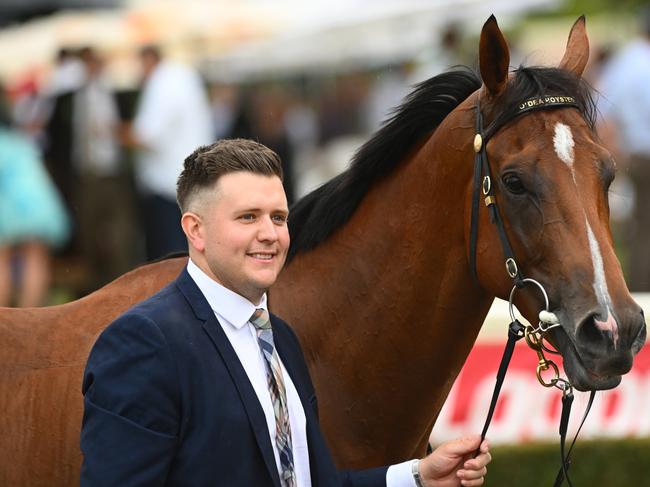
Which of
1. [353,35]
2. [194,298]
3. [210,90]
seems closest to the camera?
[194,298]

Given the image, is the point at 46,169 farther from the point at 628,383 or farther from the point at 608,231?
the point at 608,231

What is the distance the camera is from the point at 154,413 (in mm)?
2443

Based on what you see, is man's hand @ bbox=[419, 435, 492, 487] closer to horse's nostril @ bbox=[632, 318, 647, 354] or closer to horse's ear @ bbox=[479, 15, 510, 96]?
horse's nostril @ bbox=[632, 318, 647, 354]

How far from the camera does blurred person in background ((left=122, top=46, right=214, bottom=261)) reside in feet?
31.2

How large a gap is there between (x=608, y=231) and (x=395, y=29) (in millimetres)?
13140

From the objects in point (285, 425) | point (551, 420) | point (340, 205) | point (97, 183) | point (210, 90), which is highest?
point (210, 90)

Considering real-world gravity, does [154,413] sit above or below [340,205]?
below

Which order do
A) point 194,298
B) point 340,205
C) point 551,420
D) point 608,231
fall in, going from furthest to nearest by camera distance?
point 551,420
point 340,205
point 608,231
point 194,298

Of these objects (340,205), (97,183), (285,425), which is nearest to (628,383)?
(340,205)

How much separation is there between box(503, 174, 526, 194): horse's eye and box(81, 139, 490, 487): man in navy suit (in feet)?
2.50

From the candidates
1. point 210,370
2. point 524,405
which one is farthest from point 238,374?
point 524,405

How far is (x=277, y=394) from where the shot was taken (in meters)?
2.68

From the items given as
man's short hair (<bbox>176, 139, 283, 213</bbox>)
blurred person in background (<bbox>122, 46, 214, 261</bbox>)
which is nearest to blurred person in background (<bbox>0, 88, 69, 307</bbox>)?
blurred person in background (<bbox>122, 46, 214, 261</bbox>)

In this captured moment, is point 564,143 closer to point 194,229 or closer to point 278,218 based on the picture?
point 278,218
